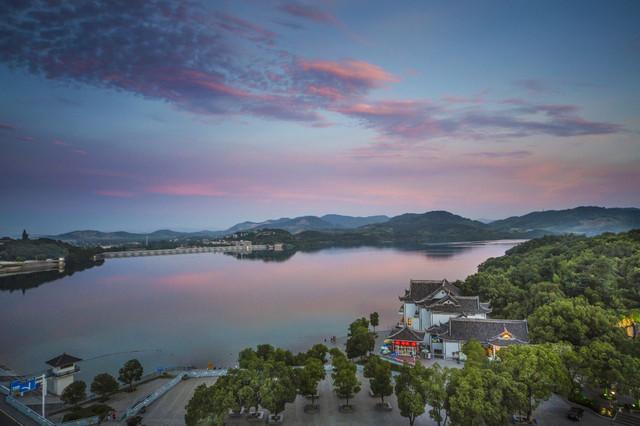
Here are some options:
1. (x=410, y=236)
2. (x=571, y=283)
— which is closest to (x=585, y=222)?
(x=410, y=236)

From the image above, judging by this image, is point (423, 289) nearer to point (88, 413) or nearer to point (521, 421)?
point (521, 421)

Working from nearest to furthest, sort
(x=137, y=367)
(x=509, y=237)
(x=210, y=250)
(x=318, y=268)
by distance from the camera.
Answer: (x=137, y=367) < (x=318, y=268) < (x=210, y=250) < (x=509, y=237)

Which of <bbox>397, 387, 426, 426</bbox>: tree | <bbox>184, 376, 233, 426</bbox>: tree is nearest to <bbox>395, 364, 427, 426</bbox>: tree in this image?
<bbox>397, 387, 426, 426</bbox>: tree

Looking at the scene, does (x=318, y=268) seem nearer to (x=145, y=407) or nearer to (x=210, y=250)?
(x=145, y=407)

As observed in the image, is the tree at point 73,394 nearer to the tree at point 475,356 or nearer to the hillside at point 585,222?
the tree at point 475,356

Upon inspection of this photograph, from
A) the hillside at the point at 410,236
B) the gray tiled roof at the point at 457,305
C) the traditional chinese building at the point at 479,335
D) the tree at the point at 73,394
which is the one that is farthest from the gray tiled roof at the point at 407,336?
the hillside at the point at 410,236

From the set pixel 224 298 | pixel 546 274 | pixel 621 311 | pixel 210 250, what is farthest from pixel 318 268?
pixel 210 250
